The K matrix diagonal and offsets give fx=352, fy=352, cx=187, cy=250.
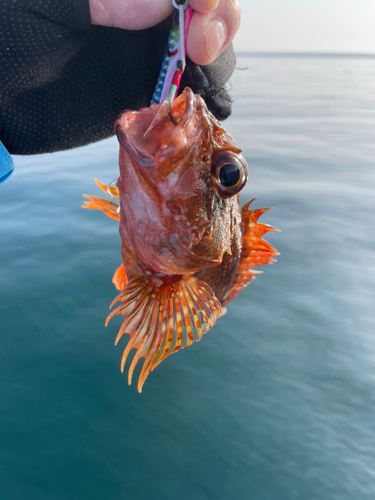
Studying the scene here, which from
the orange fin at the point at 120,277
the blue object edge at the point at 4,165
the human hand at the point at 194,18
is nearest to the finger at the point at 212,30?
the human hand at the point at 194,18

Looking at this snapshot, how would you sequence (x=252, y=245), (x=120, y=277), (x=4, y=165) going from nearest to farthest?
1. (x=4, y=165)
2. (x=252, y=245)
3. (x=120, y=277)

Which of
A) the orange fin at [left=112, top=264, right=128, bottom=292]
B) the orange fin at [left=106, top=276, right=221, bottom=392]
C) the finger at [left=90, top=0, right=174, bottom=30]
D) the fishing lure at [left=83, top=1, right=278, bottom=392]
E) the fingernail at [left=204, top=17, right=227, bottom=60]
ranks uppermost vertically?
the finger at [left=90, top=0, right=174, bottom=30]

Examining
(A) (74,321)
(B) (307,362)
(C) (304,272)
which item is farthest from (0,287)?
(C) (304,272)

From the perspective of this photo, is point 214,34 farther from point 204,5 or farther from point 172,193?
point 172,193

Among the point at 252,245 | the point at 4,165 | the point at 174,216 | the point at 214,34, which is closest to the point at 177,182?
the point at 174,216

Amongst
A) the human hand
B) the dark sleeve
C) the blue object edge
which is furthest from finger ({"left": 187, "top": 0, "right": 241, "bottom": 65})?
the blue object edge

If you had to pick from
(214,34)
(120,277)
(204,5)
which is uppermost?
(204,5)

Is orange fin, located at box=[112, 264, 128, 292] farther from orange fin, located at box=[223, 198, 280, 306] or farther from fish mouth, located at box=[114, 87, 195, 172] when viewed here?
fish mouth, located at box=[114, 87, 195, 172]
